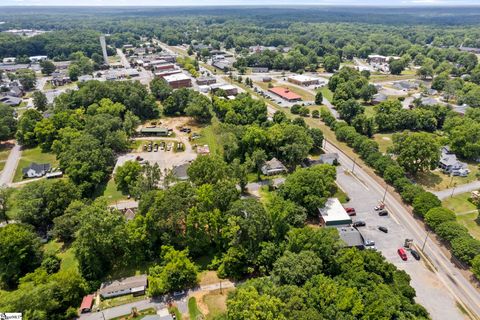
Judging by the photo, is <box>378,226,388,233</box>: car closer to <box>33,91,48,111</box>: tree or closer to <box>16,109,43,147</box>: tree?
<box>16,109,43,147</box>: tree

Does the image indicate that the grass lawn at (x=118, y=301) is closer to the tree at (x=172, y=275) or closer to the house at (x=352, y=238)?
the tree at (x=172, y=275)

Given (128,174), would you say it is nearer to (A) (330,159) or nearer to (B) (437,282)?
(A) (330,159)

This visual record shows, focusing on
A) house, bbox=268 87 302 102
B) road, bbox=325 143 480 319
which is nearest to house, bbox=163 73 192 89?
house, bbox=268 87 302 102

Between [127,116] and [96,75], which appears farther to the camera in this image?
[96,75]

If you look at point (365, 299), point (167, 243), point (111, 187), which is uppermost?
point (365, 299)

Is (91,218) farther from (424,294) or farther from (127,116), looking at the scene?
(127,116)

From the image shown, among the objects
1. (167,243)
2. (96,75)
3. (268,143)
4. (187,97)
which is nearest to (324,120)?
(268,143)

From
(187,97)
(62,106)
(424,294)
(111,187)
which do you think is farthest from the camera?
(187,97)
